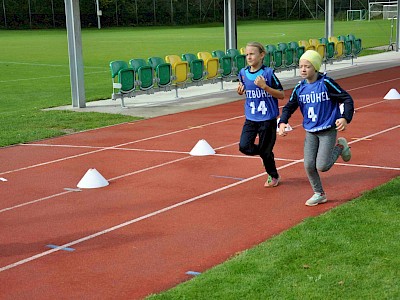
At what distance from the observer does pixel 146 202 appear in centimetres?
932

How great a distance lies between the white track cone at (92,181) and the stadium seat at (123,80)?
8273 millimetres

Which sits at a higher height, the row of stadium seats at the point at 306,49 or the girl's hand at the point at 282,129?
the girl's hand at the point at 282,129

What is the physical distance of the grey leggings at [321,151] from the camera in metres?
8.41

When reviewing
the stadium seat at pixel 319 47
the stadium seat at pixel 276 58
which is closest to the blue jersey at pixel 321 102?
the stadium seat at pixel 276 58

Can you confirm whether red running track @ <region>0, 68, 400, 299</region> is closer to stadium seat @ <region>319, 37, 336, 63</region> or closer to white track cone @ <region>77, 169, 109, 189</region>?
white track cone @ <region>77, 169, 109, 189</region>

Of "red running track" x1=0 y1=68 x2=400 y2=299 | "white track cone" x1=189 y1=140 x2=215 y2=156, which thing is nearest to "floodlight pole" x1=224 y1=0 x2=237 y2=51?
"red running track" x1=0 y1=68 x2=400 y2=299

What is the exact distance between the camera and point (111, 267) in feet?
22.7

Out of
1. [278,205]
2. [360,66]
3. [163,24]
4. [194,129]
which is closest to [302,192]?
[278,205]

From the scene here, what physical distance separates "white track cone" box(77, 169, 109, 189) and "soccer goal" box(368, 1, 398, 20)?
69834 millimetres

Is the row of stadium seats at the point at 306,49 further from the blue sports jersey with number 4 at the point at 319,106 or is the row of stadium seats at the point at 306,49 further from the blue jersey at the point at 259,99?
the blue sports jersey with number 4 at the point at 319,106

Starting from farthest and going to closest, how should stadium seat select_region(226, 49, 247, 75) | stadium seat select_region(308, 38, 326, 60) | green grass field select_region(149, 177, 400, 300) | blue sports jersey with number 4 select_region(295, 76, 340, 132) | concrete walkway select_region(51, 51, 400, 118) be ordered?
1. stadium seat select_region(308, 38, 326, 60)
2. stadium seat select_region(226, 49, 247, 75)
3. concrete walkway select_region(51, 51, 400, 118)
4. blue sports jersey with number 4 select_region(295, 76, 340, 132)
5. green grass field select_region(149, 177, 400, 300)

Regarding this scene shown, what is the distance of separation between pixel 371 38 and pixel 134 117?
126 ft

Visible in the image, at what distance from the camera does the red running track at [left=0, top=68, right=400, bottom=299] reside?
6836 millimetres

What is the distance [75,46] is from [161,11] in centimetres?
6224
